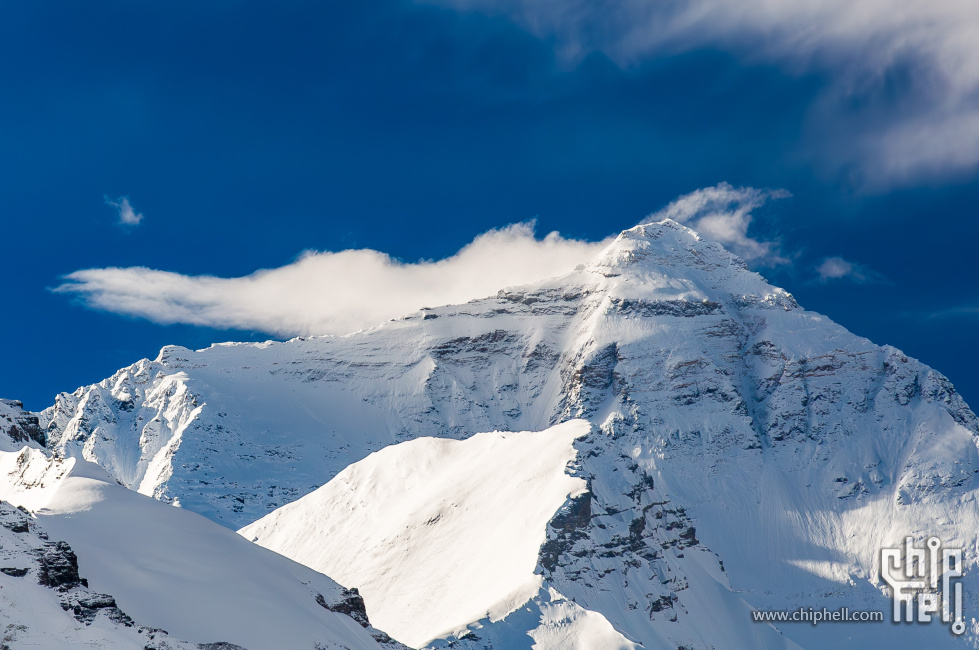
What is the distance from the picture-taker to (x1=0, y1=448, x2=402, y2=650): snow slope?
→ 79812mm

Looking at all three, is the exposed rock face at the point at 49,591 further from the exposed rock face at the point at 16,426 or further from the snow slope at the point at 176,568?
the exposed rock face at the point at 16,426

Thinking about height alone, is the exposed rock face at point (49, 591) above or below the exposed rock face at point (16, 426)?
below

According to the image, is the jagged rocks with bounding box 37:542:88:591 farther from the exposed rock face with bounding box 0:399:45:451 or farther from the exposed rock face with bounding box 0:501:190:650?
the exposed rock face with bounding box 0:399:45:451

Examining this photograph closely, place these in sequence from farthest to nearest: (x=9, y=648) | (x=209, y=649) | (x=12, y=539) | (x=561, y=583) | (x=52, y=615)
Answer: (x=561, y=583) < (x=209, y=649) < (x=12, y=539) < (x=52, y=615) < (x=9, y=648)

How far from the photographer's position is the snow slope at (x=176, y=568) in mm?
79812

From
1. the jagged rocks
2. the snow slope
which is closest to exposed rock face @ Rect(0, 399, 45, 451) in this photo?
the snow slope

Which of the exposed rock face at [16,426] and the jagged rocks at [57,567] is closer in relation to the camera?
the jagged rocks at [57,567]

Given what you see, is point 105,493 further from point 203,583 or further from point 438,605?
point 438,605

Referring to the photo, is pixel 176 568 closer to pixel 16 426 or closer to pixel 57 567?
pixel 57 567

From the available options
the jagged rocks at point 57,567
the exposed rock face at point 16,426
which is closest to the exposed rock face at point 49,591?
the jagged rocks at point 57,567

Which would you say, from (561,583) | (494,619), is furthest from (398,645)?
(561,583)

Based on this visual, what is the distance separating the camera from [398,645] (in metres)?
110

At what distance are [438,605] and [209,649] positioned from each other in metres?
127

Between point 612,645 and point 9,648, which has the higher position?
point 612,645
